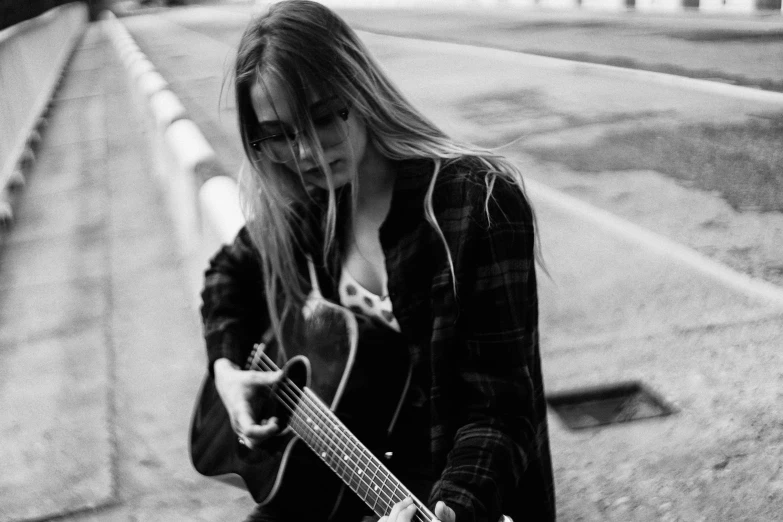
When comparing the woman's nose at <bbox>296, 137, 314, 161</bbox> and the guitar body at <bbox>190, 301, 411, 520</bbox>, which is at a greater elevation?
the woman's nose at <bbox>296, 137, 314, 161</bbox>

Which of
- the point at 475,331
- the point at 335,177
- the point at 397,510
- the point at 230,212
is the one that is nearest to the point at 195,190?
the point at 230,212

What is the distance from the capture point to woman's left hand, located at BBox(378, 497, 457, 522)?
1.64m

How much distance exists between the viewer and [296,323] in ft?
7.55

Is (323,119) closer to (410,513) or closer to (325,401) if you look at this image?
(325,401)

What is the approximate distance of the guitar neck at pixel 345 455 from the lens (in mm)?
1905

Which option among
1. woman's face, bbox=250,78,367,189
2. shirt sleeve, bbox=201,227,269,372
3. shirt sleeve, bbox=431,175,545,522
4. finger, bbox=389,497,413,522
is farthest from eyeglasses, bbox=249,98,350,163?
finger, bbox=389,497,413,522

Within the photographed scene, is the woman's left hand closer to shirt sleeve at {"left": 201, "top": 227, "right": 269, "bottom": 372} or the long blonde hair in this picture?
the long blonde hair

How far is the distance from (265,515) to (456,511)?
2.25ft

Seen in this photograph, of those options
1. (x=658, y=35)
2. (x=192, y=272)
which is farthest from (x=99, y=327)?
(x=658, y=35)

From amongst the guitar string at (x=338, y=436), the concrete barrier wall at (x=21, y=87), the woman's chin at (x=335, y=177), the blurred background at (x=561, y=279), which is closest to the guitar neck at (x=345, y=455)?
the guitar string at (x=338, y=436)

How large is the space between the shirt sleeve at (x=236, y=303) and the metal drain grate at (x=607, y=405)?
46.7 inches

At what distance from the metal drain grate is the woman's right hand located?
4.10 feet

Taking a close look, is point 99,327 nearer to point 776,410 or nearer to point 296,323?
point 296,323

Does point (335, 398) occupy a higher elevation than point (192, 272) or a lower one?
higher
